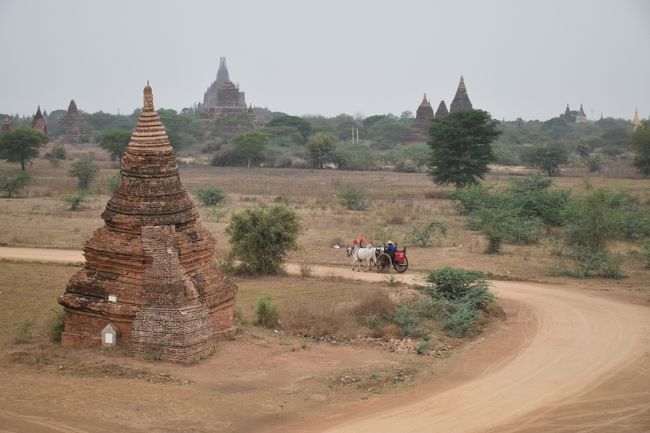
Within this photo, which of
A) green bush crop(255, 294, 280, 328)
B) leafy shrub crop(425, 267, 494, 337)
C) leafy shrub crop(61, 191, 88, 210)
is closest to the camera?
green bush crop(255, 294, 280, 328)

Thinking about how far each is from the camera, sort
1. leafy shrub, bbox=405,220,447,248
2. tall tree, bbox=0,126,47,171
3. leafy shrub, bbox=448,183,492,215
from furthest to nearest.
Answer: tall tree, bbox=0,126,47,171 < leafy shrub, bbox=448,183,492,215 < leafy shrub, bbox=405,220,447,248

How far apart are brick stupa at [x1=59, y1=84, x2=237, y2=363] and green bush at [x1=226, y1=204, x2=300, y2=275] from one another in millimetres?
6424

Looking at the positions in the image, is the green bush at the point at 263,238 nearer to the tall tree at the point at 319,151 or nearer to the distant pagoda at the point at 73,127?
the tall tree at the point at 319,151

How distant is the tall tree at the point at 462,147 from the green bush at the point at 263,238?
76.3ft

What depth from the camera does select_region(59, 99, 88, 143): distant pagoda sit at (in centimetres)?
9476

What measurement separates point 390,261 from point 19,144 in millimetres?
40538

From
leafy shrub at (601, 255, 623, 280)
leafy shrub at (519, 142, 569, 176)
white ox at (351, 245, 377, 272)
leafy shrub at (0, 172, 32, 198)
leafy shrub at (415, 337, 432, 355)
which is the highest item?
leafy shrub at (519, 142, 569, 176)

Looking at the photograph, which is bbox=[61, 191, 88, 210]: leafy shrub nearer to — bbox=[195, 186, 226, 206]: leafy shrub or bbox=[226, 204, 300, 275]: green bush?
bbox=[195, 186, 226, 206]: leafy shrub

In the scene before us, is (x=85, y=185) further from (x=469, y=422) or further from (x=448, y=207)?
(x=469, y=422)

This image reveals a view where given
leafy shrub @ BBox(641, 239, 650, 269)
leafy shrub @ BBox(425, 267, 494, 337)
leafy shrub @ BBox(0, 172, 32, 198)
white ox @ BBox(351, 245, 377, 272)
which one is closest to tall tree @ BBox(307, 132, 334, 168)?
leafy shrub @ BBox(0, 172, 32, 198)

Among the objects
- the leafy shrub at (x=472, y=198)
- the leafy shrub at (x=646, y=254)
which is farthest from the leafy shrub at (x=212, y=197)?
the leafy shrub at (x=646, y=254)

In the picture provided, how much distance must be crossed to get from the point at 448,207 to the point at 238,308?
2188 centimetres

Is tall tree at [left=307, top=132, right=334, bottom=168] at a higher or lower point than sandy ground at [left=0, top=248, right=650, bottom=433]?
higher

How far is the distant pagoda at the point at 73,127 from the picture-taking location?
94762 mm
